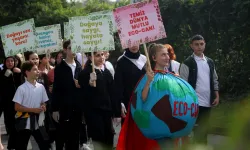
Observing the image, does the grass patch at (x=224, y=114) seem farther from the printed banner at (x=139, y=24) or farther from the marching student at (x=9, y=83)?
the marching student at (x=9, y=83)

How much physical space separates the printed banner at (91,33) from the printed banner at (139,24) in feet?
3.69

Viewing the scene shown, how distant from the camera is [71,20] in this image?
24.4ft

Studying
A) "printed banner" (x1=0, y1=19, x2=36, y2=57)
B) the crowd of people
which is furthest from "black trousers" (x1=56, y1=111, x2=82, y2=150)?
"printed banner" (x1=0, y1=19, x2=36, y2=57)

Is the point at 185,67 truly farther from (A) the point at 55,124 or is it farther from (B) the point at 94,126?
(A) the point at 55,124

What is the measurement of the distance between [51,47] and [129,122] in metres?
4.46

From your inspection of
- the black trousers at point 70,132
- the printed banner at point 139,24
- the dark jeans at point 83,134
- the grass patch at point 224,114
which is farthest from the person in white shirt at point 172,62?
the grass patch at point 224,114

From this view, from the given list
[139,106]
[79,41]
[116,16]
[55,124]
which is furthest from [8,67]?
[139,106]

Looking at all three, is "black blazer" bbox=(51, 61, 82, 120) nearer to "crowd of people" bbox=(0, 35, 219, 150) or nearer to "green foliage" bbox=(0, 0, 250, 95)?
"crowd of people" bbox=(0, 35, 219, 150)

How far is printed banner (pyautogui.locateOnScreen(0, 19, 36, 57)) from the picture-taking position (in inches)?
347

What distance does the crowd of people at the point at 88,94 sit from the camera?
21.4 feet

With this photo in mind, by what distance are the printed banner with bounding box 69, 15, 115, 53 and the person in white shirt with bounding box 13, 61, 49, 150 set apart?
68 centimetres

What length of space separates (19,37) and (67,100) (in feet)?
7.13

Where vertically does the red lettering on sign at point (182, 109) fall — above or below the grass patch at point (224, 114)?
below

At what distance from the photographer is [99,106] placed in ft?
21.6
